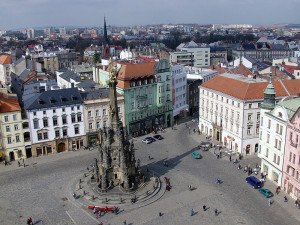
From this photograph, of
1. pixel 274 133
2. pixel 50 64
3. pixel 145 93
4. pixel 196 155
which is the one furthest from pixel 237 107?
pixel 50 64

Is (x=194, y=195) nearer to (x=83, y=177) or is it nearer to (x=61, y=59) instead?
(x=83, y=177)

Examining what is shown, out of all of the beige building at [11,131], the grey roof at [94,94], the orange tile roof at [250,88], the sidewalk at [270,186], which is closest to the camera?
the sidewalk at [270,186]

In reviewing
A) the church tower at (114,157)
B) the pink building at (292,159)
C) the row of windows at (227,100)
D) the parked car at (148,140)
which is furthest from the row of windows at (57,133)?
the pink building at (292,159)

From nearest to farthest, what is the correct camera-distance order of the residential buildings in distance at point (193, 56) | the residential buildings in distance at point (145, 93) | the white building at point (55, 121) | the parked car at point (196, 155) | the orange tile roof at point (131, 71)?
the parked car at point (196, 155) < the white building at point (55, 121) < the orange tile roof at point (131, 71) < the residential buildings in distance at point (145, 93) < the residential buildings in distance at point (193, 56)

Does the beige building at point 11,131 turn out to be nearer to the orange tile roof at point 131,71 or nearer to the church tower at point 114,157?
the orange tile roof at point 131,71

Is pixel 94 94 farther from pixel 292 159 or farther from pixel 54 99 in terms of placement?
pixel 292 159

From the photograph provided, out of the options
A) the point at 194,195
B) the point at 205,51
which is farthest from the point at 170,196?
the point at 205,51

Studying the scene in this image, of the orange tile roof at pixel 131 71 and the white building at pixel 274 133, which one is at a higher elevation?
the orange tile roof at pixel 131 71
